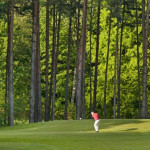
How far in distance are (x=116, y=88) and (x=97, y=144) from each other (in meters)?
50.9

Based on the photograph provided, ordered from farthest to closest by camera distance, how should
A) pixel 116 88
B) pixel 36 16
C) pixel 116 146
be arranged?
pixel 116 88, pixel 36 16, pixel 116 146

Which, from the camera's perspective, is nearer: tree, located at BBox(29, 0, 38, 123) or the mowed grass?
the mowed grass

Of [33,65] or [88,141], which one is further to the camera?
[33,65]

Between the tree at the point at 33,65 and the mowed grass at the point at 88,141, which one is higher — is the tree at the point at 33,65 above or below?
above

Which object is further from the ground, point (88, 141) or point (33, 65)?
point (33, 65)

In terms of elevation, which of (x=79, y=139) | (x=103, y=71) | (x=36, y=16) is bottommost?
(x=79, y=139)

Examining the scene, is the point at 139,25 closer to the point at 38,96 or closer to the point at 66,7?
the point at 66,7

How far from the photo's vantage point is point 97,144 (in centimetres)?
2795

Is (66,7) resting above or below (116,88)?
above

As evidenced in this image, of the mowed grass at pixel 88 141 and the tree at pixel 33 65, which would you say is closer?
the mowed grass at pixel 88 141

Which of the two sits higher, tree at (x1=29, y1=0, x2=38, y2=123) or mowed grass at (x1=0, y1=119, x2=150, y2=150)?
tree at (x1=29, y1=0, x2=38, y2=123)

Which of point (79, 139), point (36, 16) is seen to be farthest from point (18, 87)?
point (79, 139)

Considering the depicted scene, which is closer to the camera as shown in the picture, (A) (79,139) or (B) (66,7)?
(A) (79,139)

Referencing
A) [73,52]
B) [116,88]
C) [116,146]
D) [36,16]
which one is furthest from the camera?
[73,52]
